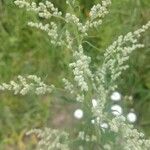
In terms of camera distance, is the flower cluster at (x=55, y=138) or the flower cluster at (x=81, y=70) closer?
the flower cluster at (x=81, y=70)

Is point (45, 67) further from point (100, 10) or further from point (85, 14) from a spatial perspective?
point (100, 10)

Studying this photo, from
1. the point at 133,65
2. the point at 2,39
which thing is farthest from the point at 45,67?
the point at 133,65

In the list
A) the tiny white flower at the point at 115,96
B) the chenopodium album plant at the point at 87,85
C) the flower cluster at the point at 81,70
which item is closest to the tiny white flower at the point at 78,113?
the tiny white flower at the point at 115,96

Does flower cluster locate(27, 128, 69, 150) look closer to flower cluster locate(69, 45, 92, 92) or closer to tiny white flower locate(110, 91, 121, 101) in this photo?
flower cluster locate(69, 45, 92, 92)

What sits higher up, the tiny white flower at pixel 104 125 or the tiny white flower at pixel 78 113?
the tiny white flower at pixel 78 113

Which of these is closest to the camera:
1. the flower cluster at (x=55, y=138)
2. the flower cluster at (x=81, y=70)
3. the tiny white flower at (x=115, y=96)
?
the flower cluster at (x=81, y=70)

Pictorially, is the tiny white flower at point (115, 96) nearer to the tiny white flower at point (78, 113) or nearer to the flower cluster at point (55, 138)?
the tiny white flower at point (78, 113)

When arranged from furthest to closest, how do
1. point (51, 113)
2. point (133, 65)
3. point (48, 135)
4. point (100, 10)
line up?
point (51, 113) < point (133, 65) < point (48, 135) < point (100, 10)

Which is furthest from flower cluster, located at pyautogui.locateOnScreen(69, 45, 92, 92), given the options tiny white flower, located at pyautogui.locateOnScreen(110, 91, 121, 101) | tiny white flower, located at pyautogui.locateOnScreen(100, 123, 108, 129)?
tiny white flower, located at pyautogui.locateOnScreen(110, 91, 121, 101)

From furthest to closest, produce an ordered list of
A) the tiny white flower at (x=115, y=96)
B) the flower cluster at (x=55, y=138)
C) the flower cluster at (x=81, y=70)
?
the tiny white flower at (x=115, y=96)
the flower cluster at (x=55, y=138)
the flower cluster at (x=81, y=70)

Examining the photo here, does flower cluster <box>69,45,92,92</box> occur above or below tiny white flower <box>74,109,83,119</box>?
below

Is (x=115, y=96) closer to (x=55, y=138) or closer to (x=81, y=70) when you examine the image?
(x=55, y=138)
